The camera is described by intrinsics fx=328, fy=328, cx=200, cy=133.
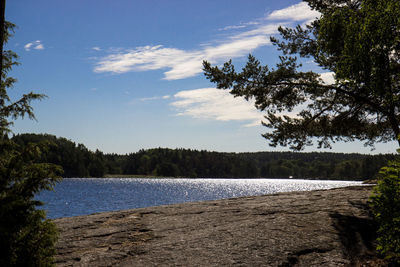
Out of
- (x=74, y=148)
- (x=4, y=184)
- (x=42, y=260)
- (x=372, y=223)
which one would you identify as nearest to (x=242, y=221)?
(x=372, y=223)

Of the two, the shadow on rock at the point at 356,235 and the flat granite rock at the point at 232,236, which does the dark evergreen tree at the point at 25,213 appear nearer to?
the flat granite rock at the point at 232,236

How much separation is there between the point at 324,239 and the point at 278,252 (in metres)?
1.47

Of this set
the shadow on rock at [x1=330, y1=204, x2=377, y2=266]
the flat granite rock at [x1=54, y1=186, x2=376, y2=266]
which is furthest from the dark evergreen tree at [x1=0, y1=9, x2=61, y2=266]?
Result: the shadow on rock at [x1=330, y1=204, x2=377, y2=266]

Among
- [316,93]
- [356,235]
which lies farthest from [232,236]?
[316,93]

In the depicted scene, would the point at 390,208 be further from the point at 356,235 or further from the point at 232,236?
the point at 232,236

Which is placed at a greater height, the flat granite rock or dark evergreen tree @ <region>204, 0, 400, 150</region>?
dark evergreen tree @ <region>204, 0, 400, 150</region>

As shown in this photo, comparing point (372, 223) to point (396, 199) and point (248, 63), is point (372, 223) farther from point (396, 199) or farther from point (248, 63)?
point (248, 63)

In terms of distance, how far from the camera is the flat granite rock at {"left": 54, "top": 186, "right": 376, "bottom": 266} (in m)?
7.43

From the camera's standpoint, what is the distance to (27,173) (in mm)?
6199

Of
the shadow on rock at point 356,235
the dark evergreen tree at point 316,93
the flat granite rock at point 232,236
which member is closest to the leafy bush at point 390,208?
the shadow on rock at point 356,235

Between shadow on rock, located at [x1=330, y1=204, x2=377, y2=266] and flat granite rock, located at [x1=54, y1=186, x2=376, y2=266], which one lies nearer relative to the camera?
flat granite rock, located at [x1=54, y1=186, x2=376, y2=266]

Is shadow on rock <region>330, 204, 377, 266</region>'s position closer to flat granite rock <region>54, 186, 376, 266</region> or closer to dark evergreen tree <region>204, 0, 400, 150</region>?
flat granite rock <region>54, 186, 376, 266</region>

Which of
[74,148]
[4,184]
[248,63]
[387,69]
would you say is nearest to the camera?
[4,184]

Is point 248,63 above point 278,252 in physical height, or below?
above
